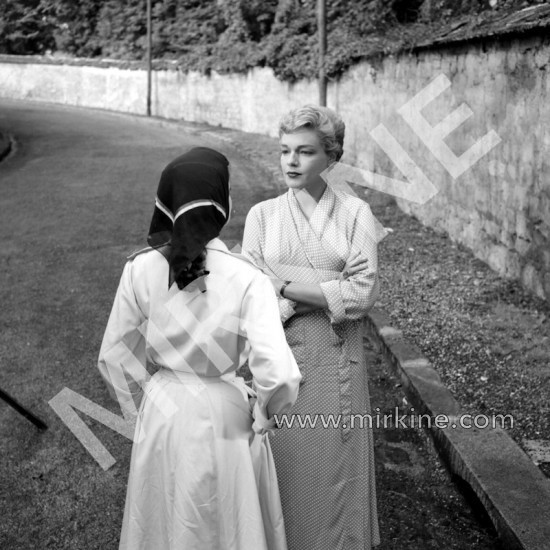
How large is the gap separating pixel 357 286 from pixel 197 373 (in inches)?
28.4

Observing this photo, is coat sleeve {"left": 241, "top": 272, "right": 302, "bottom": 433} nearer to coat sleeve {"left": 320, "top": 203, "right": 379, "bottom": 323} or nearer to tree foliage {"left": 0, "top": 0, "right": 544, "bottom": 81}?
coat sleeve {"left": 320, "top": 203, "right": 379, "bottom": 323}

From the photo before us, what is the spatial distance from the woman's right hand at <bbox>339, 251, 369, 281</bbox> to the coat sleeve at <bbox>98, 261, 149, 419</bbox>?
0.82 meters

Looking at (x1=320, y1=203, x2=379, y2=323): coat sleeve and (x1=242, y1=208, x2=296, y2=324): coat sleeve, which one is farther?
(x1=242, y1=208, x2=296, y2=324): coat sleeve

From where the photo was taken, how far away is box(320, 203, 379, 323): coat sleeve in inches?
120

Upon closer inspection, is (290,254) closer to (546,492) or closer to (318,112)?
(318,112)

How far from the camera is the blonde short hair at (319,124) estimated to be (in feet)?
10.00

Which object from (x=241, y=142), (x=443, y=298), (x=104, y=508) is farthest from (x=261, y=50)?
(x=104, y=508)

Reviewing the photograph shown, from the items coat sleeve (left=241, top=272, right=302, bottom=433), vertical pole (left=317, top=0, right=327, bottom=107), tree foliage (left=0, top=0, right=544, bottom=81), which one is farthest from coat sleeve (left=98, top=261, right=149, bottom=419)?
vertical pole (left=317, top=0, right=327, bottom=107)

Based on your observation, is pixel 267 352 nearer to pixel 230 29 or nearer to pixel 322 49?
pixel 322 49

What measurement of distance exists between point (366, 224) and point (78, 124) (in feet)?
72.4

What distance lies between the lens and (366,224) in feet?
10.2

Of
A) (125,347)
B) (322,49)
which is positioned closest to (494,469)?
(125,347)

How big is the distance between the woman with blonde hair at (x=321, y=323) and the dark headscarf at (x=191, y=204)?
0.64 m

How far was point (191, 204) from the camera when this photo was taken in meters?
2.44
